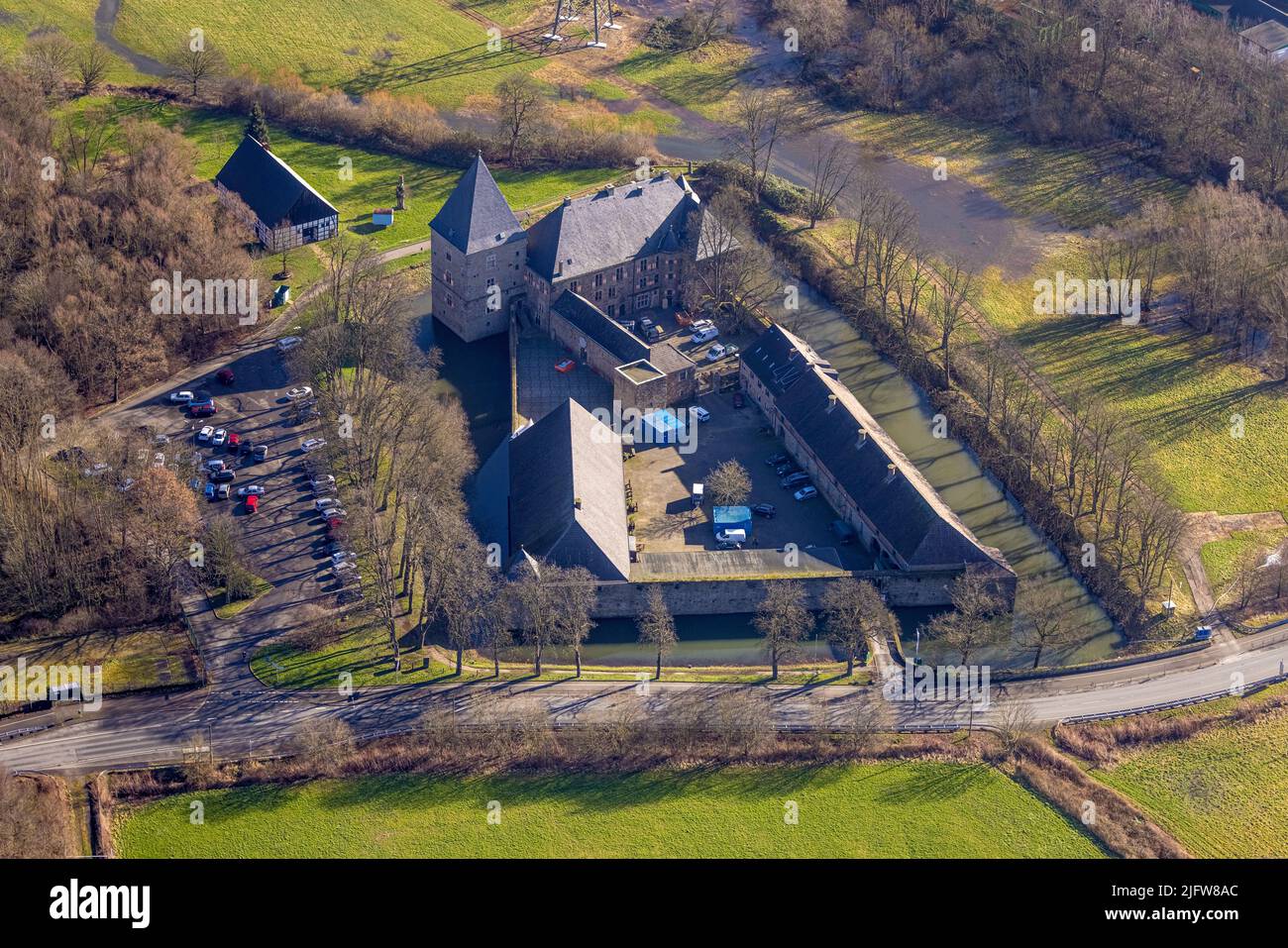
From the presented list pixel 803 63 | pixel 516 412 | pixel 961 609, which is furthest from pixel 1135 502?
pixel 803 63

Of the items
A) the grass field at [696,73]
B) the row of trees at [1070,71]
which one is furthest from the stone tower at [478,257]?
the row of trees at [1070,71]

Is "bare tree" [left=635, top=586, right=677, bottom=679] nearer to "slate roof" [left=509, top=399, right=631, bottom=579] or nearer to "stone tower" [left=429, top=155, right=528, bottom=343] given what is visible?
"slate roof" [left=509, top=399, right=631, bottom=579]

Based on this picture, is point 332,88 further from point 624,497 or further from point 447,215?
point 624,497

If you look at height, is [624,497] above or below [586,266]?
below

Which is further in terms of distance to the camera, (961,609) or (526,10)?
(526,10)

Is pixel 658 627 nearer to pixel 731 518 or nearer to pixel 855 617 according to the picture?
pixel 855 617

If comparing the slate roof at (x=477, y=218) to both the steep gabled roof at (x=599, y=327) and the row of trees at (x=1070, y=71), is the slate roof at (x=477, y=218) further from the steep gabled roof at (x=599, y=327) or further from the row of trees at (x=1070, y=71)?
the row of trees at (x=1070, y=71)
